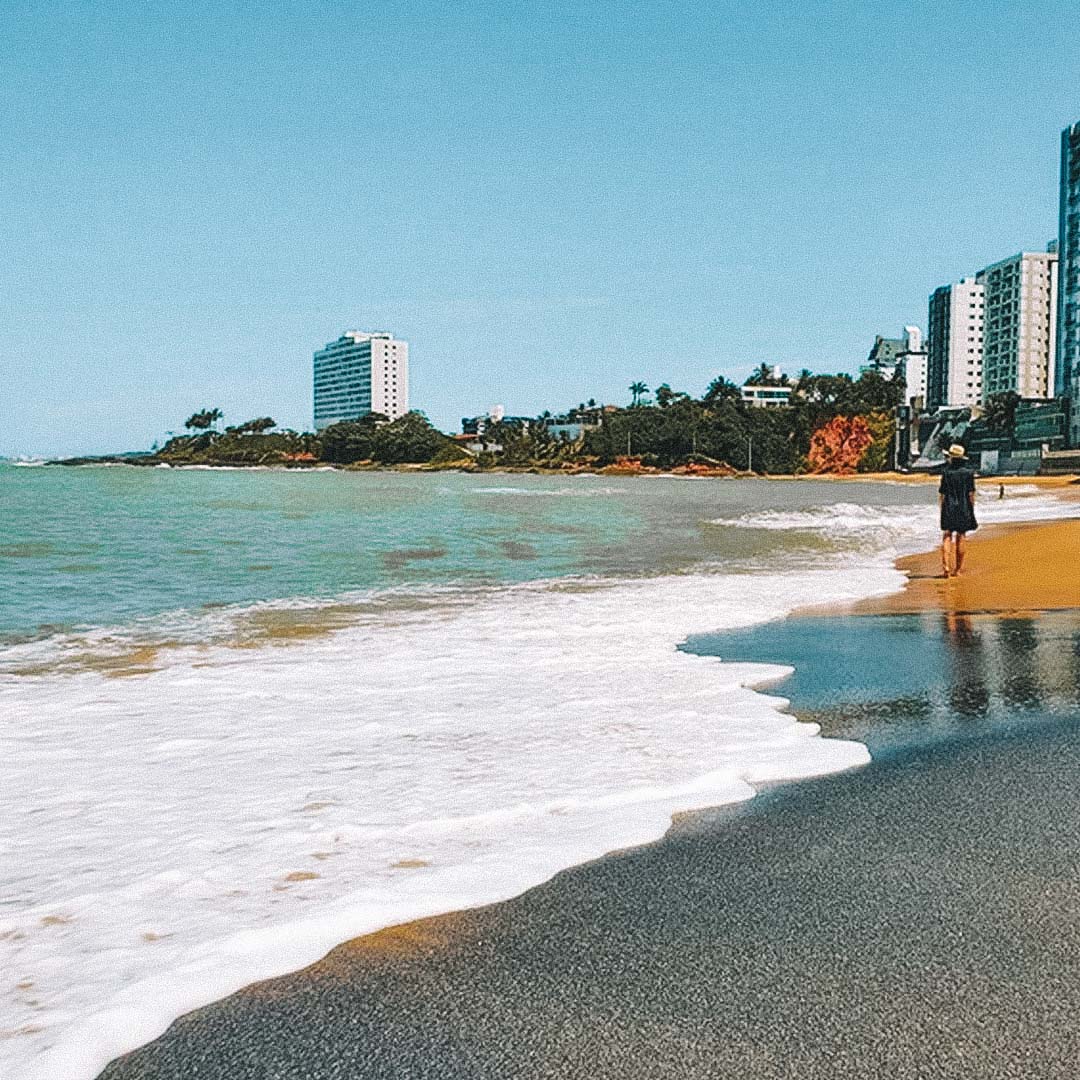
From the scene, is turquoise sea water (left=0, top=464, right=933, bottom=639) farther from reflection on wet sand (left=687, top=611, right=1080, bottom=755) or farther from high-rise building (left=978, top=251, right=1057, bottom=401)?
high-rise building (left=978, top=251, right=1057, bottom=401)

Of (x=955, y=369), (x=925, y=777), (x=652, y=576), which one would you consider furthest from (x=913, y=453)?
(x=925, y=777)

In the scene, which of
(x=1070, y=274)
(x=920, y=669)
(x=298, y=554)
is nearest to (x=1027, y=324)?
(x=1070, y=274)

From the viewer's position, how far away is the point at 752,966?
298cm

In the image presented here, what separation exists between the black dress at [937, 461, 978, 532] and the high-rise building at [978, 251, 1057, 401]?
568 feet

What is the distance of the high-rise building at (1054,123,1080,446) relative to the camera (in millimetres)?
123875

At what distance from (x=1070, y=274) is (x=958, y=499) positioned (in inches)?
5323

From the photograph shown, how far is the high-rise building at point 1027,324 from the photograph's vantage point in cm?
→ 17362

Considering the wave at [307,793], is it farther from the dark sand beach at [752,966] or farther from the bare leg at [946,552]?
the bare leg at [946,552]

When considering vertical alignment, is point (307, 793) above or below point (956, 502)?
below

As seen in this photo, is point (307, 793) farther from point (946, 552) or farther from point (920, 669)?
point (946, 552)

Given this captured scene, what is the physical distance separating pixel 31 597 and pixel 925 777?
1345 centimetres

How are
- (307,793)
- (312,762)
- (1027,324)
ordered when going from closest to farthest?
(307,793) < (312,762) < (1027,324)

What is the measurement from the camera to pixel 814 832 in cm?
416

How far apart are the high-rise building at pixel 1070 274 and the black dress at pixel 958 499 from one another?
121204 mm
